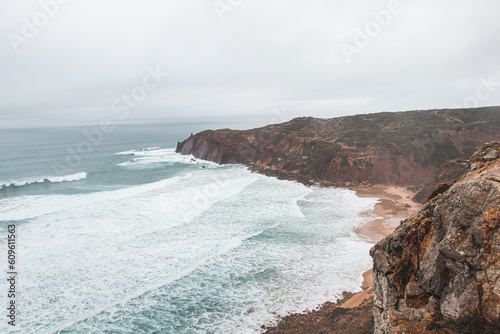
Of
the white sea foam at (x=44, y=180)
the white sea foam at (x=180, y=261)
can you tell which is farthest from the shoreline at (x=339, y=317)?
the white sea foam at (x=44, y=180)

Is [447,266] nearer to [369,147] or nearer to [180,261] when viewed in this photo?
[180,261]

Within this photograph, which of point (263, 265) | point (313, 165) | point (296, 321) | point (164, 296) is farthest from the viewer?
point (313, 165)

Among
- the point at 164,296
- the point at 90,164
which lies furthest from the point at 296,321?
the point at 90,164

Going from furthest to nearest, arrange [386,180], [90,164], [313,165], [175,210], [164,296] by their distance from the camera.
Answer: [90,164], [313,165], [386,180], [175,210], [164,296]

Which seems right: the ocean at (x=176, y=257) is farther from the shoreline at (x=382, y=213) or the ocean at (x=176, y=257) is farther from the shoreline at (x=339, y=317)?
the shoreline at (x=382, y=213)

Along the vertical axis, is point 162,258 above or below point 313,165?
below

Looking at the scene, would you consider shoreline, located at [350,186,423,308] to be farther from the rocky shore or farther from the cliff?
the cliff

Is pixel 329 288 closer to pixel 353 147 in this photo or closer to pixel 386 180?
pixel 386 180
